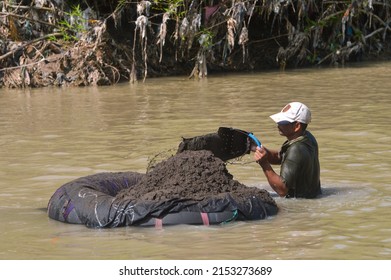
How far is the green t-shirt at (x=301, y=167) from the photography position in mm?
7852

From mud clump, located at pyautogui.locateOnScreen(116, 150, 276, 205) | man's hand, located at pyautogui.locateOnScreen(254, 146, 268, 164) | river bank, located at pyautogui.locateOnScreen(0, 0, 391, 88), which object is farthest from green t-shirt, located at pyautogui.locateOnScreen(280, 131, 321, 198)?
river bank, located at pyautogui.locateOnScreen(0, 0, 391, 88)

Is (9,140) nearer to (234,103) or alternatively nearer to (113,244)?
(234,103)

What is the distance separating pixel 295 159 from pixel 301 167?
0.28 ft

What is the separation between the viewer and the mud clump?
291 inches

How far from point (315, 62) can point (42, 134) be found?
29.8 feet

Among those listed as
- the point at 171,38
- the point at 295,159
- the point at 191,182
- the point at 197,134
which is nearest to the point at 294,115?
the point at 295,159

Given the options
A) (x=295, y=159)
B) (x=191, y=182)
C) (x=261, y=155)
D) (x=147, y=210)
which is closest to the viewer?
(x=147, y=210)

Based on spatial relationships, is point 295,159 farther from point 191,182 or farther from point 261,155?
point 191,182

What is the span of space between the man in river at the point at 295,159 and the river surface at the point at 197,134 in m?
0.14

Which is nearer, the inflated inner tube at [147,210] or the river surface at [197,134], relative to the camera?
the river surface at [197,134]

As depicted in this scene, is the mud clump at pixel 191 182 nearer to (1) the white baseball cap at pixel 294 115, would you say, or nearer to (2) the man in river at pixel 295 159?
(2) the man in river at pixel 295 159

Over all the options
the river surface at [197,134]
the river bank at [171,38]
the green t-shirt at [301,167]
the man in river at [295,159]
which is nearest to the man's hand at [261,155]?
the man in river at [295,159]

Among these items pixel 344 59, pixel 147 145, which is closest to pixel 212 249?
pixel 147 145

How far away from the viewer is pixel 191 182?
7465 mm
